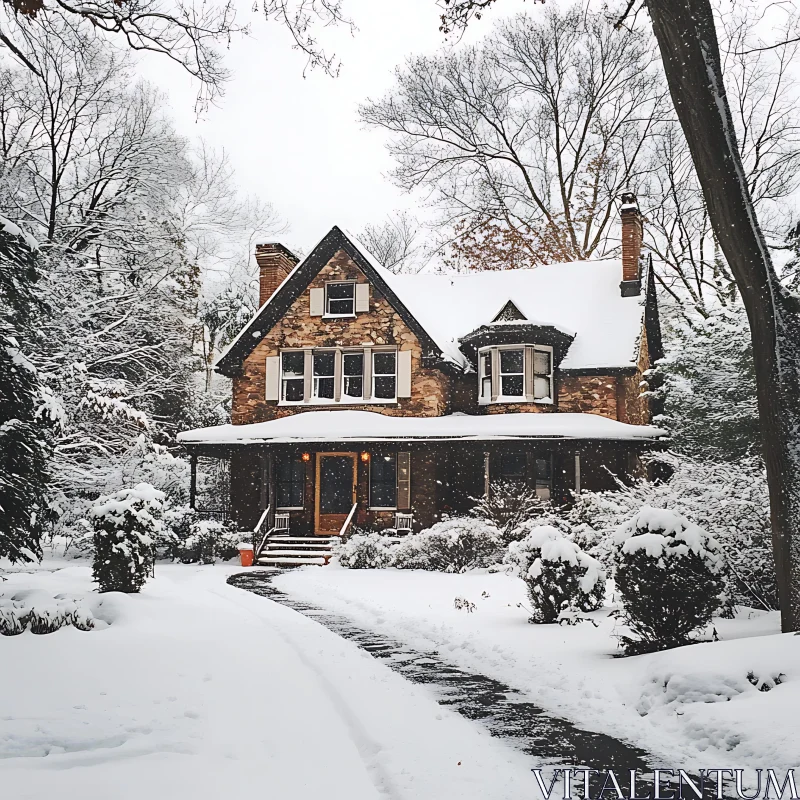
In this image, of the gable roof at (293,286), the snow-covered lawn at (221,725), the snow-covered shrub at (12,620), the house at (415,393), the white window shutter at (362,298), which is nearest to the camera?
the snow-covered lawn at (221,725)

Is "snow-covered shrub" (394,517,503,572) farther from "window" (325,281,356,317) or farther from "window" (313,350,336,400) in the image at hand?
"window" (325,281,356,317)

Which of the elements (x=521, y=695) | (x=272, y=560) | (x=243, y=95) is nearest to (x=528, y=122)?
(x=272, y=560)

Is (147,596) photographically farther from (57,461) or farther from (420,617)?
(57,461)

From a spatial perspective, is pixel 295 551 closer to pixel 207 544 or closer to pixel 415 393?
pixel 207 544

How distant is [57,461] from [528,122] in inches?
874

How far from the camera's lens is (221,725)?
617cm

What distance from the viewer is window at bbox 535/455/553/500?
2323 centimetres

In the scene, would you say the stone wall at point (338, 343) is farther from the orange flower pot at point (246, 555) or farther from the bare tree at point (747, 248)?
the bare tree at point (747, 248)

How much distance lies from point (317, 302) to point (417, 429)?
212 inches

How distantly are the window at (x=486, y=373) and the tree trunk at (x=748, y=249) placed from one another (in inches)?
621

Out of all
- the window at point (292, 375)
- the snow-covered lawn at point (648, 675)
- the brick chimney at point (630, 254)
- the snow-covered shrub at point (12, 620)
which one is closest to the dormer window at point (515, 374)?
the brick chimney at point (630, 254)

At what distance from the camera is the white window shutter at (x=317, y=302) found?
2464cm

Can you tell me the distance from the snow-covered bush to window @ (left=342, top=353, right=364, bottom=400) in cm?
1407

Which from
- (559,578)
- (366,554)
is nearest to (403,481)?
(366,554)
